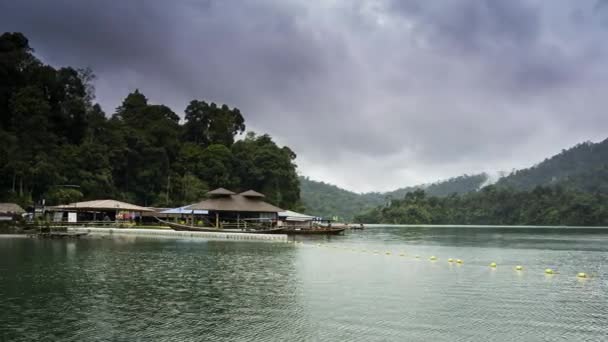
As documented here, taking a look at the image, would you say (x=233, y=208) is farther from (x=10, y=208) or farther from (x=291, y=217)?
(x=10, y=208)

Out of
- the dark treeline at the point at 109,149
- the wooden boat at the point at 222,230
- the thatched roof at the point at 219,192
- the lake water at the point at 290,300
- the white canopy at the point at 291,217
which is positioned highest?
the dark treeline at the point at 109,149

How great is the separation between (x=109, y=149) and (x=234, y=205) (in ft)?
64.8

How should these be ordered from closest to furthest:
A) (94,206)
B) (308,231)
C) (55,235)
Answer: (55,235), (94,206), (308,231)

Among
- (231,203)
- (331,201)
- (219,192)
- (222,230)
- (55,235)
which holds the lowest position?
(55,235)

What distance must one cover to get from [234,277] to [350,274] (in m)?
5.15

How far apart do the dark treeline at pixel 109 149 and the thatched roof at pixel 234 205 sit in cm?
1360

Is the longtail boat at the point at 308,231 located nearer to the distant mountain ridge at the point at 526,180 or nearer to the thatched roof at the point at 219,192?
the thatched roof at the point at 219,192

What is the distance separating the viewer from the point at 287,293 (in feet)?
57.1

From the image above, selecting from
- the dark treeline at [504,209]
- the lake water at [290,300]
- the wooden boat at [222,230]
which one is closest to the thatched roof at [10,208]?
the wooden boat at [222,230]

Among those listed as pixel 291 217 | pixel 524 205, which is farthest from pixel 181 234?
pixel 524 205

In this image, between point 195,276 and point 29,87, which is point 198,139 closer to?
point 29,87

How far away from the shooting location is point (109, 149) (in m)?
63.2

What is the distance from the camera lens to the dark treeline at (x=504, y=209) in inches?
4144

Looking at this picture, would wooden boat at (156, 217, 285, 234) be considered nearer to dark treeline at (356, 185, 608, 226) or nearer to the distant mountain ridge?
dark treeline at (356, 185, 608, 226)
